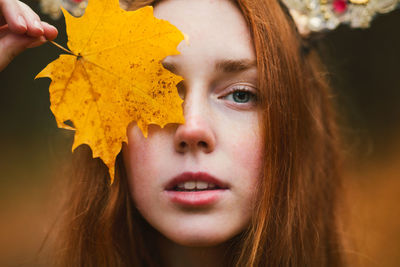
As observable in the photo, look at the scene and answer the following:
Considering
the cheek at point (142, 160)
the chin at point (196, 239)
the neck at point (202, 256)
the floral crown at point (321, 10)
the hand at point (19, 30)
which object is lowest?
the neck at point (202, 256)

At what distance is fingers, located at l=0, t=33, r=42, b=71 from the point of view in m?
0.93

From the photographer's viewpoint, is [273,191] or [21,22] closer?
[21,22]

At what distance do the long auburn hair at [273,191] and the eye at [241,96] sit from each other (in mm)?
34

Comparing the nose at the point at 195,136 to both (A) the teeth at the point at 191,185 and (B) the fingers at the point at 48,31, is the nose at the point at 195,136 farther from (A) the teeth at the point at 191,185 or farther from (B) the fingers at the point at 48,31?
(B) the fingers at the point at 48,31

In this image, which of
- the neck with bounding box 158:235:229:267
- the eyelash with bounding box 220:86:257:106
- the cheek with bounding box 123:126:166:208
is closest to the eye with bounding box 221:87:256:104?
the eyelash with bounding box 220:86:257:106

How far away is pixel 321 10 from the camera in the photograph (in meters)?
1.39

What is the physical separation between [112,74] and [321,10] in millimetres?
818

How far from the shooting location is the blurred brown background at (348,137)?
2045mm

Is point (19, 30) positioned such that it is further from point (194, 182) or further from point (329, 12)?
point (329, 12)

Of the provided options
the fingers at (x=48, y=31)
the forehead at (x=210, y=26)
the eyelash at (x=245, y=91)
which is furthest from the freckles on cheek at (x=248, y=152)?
the fingers at (x=48, y=31)

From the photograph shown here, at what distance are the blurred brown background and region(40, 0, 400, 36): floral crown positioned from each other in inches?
20.4

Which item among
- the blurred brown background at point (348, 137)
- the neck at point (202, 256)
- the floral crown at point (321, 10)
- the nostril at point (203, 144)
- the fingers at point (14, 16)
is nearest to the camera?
the fingers at point (14, 16)

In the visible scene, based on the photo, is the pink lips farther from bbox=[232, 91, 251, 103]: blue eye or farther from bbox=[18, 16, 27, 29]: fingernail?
bbox=[18, 16, 27, 29]: fingernail

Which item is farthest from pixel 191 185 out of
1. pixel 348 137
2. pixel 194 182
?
pixel 348 137
